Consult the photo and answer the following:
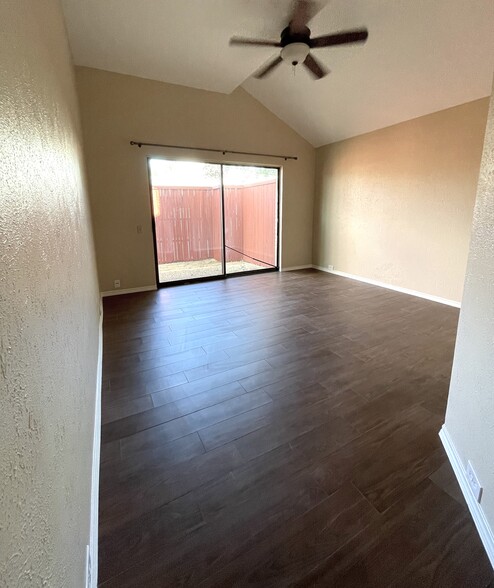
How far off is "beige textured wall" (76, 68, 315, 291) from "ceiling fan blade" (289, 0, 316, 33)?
7.88ft

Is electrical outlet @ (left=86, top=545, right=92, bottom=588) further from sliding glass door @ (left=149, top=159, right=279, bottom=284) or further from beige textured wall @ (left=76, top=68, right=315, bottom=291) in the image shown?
sliding glass door @ (left=149, top=159, right=279, bottom=284)

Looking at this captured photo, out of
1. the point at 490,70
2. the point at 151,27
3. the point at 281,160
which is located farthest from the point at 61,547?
the point at 281,160

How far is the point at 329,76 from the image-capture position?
13.0 feet

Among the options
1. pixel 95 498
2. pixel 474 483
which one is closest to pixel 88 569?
pixel 95 498

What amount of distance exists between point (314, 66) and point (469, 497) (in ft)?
12.0

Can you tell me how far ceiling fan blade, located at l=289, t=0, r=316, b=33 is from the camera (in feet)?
7.72

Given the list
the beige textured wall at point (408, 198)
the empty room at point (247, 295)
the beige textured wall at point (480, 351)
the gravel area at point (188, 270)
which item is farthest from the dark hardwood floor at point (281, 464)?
the gravel area at point (188, 270)

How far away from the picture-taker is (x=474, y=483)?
1289 millimetres

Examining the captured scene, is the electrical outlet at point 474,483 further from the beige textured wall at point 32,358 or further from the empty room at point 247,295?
the beige textured wall at point 32,358

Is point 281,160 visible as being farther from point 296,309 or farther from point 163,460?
point 163,460

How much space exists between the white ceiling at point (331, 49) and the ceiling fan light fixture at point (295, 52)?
0.31 metres

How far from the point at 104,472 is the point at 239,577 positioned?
812mm

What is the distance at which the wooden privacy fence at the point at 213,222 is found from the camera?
5113mm

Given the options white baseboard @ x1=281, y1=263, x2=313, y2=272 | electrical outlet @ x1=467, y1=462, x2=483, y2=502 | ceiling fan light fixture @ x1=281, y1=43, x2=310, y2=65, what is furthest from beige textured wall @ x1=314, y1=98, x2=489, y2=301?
electrical outlet @ x1=467, y1=462, x2=483, y2=502
